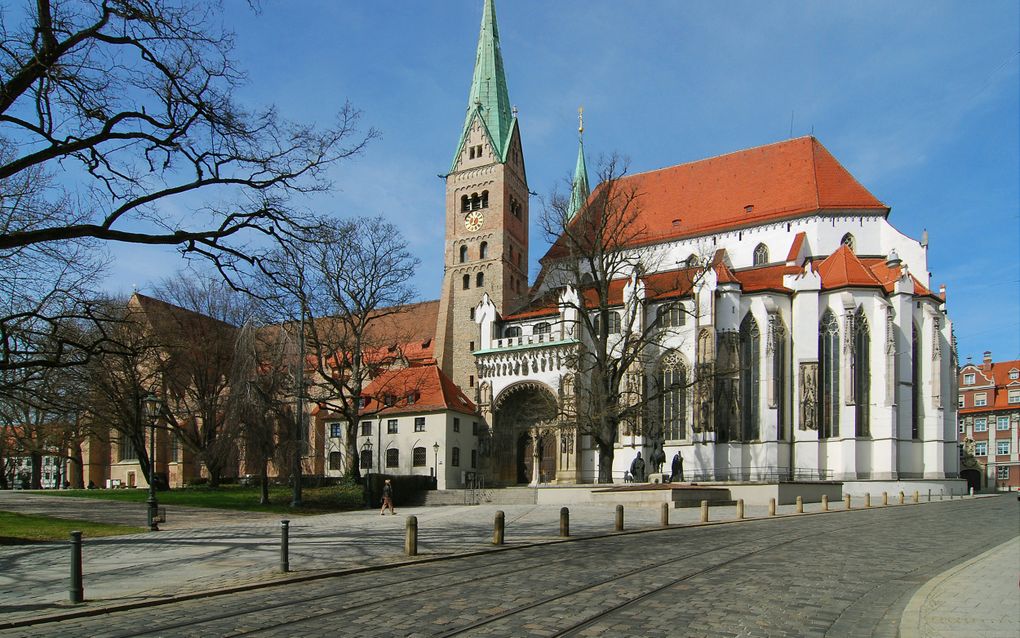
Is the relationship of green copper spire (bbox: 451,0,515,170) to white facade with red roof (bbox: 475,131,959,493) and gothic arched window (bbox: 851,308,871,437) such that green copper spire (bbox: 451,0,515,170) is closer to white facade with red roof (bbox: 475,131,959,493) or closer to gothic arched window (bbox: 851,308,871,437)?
white facade with red roof (bbox: 475,131,959,493)

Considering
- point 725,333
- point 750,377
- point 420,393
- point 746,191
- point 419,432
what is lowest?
point 419,432

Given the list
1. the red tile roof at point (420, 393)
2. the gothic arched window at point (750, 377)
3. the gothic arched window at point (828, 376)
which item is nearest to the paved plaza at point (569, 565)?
the gothic arched window at point (828, 376)

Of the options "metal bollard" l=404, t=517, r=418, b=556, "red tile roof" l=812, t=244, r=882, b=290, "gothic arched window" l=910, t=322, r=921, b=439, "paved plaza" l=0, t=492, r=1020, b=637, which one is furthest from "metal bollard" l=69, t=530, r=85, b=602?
"gothic arched window" l=910, t=322, r=921, b=439

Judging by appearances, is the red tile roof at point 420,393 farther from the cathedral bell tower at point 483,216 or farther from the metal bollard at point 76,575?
the metal bollard at point 76,575

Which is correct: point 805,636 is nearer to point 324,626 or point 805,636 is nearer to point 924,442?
point 324,626

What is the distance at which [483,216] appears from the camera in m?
56.7

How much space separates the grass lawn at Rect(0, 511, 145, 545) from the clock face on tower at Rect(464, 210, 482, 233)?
36309 mm

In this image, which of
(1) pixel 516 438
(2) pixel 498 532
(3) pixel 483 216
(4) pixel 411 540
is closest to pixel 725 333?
(1) pixel 516 438

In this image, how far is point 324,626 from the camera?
8555 mm

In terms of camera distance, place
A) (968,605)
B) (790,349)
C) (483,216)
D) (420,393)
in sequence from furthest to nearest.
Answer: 1. (483,216)
2. (420,393)
3. (790,349)
4. (968,605)

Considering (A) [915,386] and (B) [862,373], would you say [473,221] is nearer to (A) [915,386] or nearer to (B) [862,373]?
(B) [862,373]

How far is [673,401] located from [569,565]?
1348 inches

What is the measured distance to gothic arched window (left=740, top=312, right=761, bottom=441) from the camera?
45.2 meters

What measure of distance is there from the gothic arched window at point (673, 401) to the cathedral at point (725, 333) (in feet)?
0.32
